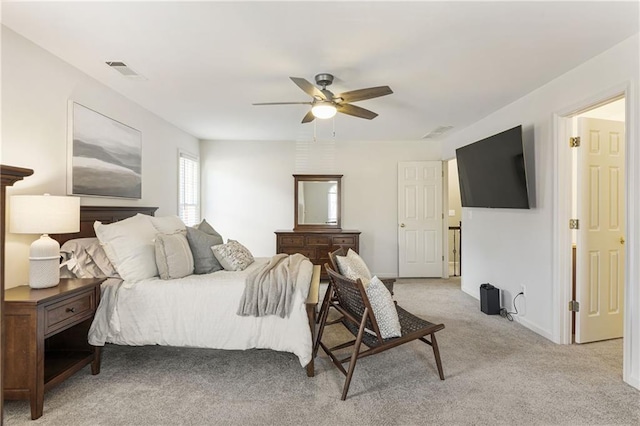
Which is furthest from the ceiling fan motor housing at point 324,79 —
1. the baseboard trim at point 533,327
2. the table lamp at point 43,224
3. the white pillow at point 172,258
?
the baseboard trim at point 533,327

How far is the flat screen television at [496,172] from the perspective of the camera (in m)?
3.24

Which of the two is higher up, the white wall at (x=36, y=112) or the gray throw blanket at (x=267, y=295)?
the white wall at (x=36, y=112)

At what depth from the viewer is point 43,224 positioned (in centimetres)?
209

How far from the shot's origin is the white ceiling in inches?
76.8

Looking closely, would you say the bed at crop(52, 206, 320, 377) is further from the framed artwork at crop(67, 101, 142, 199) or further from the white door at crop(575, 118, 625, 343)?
the white door at crop(575, 118, 625, 343)

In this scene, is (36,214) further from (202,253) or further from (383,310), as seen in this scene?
(383,310)

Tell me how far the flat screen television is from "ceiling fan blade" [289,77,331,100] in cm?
204

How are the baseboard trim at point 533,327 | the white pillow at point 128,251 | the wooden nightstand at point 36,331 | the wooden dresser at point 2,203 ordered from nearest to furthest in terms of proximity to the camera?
the wooden dresser at point 2,203 → the wooden nightstand at point 36,331 → the white pillow at point 128,251 → the baseboard trim at point 533,327

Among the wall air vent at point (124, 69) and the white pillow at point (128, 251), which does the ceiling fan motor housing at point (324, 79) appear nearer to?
the wall air vent at point (124, 69)

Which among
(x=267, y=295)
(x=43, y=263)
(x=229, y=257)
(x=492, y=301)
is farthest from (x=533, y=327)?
(x=43, y=263)

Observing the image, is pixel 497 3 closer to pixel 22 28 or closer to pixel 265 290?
pixel 265 290

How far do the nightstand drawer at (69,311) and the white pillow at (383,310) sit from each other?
2.00 m

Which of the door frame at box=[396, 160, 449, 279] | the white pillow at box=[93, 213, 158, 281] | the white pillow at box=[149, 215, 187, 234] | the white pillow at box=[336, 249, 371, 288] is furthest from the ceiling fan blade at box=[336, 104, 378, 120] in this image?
the door frame at box=[396, 160, 449, 279]

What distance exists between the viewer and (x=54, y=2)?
1890mm
